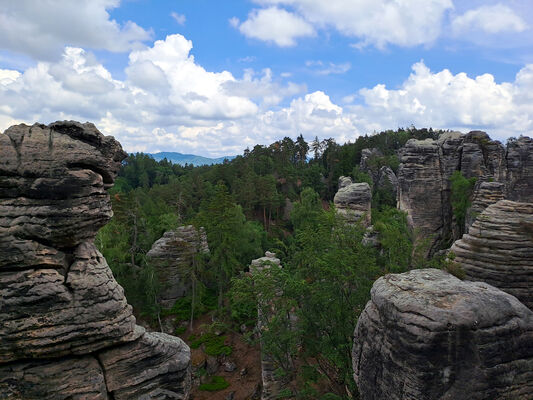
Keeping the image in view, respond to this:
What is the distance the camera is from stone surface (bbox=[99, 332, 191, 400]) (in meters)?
11.0

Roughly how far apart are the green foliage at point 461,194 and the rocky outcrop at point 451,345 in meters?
17.7

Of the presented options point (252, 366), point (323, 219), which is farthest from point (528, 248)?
point (252, 366)

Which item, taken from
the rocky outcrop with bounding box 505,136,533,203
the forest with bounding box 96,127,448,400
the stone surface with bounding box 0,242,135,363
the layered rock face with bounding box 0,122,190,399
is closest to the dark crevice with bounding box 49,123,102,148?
the layered rock face with bounding box 0,122,190,399

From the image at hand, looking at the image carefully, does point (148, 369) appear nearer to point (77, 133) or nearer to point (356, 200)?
point (77, 133)

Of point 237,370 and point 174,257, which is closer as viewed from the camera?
point 237,370

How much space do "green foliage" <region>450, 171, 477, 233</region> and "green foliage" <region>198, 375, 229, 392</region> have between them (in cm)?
2277

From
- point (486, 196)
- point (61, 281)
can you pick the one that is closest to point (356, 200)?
point (486, 196)

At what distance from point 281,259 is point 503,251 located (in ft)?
84.2

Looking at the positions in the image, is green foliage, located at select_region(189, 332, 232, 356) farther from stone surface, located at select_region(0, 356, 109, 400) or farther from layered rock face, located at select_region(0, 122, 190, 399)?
stone surface, located at select_region(0, 356, 109, 400)

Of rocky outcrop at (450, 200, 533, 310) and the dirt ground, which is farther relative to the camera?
the dirt ground

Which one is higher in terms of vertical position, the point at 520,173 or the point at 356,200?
the point at 520,173

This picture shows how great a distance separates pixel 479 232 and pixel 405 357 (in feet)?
26.7

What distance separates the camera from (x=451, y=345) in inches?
346

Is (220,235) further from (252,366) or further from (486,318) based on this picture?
(486,318)
